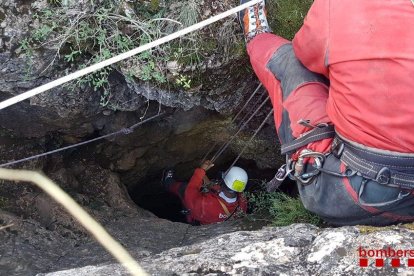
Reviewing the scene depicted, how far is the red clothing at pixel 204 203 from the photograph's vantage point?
545 centimetres

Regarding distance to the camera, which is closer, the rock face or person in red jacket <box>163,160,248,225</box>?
the rock face

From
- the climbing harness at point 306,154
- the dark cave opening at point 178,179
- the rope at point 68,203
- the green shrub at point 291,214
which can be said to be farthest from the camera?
the dark cave opening at point 178,179

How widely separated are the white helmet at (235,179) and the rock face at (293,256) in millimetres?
2670

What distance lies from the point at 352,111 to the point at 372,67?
0.27 metres

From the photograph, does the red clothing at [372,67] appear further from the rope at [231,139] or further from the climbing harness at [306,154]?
the rope at [231,139]

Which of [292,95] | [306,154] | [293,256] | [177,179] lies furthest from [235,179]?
[293,256]

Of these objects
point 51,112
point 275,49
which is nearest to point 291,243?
point 275,49

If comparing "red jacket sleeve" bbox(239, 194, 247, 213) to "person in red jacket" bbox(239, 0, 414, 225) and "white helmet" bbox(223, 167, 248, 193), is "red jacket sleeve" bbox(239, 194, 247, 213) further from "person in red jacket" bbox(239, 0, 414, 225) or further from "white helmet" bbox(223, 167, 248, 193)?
"person in red jacket" bbox(239, 0, 414, 225)

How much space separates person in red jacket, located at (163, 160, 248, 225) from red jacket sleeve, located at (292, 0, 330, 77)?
2.70 metres

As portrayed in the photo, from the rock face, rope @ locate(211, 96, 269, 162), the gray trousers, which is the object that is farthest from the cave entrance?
the rock face

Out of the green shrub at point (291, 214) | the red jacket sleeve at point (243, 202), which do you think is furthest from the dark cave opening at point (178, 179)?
the green shrub at point (291, 214)

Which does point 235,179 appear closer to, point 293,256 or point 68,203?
point 68,203

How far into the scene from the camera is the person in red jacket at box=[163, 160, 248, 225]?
5445 mm

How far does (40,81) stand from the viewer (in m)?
3.51
